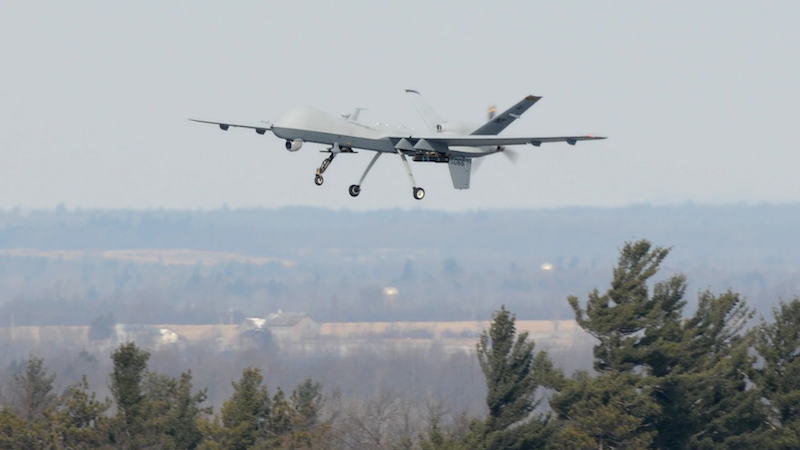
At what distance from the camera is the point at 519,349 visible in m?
62.0

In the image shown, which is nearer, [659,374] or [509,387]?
[509,387]

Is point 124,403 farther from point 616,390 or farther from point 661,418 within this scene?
point 661,418

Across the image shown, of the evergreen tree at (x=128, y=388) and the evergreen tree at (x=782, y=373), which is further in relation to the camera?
the evergreen tree at (x=782, y=373)

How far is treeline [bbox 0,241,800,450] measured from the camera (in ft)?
194

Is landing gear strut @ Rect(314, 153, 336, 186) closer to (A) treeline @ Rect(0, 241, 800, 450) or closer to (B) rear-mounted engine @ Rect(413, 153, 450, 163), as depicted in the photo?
(B) rear-mounted engine @ Rect(413, 153, 450, 163)

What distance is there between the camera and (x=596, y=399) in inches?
2480

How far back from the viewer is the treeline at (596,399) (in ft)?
194

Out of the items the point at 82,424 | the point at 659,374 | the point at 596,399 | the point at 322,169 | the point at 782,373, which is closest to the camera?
the point at 322,169

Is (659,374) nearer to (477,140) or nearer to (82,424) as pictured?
(477,140)

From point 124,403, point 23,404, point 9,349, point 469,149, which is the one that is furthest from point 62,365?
point 469,149

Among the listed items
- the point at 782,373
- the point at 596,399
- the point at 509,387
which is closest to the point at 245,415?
the point at 509,387

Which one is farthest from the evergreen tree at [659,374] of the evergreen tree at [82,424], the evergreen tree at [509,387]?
the evergreen tree at [82,424]

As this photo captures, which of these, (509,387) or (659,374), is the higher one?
(659,374)

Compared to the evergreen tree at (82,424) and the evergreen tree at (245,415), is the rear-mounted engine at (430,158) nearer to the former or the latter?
the evergreen tree at (245,415)
